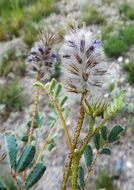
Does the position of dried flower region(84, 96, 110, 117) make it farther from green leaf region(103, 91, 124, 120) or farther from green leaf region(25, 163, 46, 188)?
green leaf region(25, 163, 46, 188)

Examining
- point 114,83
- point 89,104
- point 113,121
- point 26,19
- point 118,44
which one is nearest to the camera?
point 89,104

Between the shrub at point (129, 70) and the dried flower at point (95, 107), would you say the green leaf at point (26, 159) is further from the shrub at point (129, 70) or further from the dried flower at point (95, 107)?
the shrub at point (129, 70)

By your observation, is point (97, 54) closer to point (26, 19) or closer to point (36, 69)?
Answer: point (36, 69)

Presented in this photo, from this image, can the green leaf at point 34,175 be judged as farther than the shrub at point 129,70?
No

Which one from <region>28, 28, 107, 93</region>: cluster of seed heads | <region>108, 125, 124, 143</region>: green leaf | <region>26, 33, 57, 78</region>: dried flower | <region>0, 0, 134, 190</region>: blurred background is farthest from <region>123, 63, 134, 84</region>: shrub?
<region>28, 28, 107, 93</region>: cluster of seed heads

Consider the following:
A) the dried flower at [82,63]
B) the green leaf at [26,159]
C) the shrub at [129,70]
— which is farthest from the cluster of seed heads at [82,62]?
the shrub at [129,70]

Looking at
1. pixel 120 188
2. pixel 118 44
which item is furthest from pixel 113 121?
pixel 118 44
